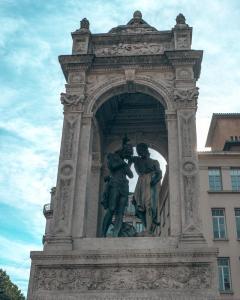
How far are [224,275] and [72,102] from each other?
2731 cm

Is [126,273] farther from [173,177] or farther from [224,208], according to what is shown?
[224,208]

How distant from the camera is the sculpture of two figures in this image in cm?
1172

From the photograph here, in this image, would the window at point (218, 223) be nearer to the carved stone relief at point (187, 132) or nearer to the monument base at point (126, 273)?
the carved stone relief at point (187, 132)

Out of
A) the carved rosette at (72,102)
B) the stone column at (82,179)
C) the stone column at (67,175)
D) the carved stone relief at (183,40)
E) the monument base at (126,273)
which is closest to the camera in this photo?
the monument base at (126,273)

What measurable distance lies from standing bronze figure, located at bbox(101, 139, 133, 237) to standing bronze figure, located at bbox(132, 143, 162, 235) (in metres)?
0.37

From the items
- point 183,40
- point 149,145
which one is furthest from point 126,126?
point 183,40

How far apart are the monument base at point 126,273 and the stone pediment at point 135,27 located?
297 inches

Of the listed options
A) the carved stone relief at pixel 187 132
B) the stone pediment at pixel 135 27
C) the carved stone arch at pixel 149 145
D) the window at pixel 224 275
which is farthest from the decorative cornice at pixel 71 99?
the window at pixel 224 275

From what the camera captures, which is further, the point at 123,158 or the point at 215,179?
the point at 215,179

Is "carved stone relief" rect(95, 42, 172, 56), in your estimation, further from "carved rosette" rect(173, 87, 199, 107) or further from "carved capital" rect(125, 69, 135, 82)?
"carved rosette" rect(173, 87, 199, 107)

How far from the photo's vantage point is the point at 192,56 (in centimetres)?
1248

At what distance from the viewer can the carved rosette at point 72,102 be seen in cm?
1206

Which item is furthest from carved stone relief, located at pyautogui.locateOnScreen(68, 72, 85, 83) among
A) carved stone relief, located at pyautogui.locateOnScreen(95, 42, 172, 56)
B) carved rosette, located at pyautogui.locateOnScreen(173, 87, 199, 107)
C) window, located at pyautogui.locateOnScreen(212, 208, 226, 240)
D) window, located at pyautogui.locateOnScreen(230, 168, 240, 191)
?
window, located at pyautogui.locateOnScreen(230, 168, 240, 191)

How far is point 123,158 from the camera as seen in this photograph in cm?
1282
